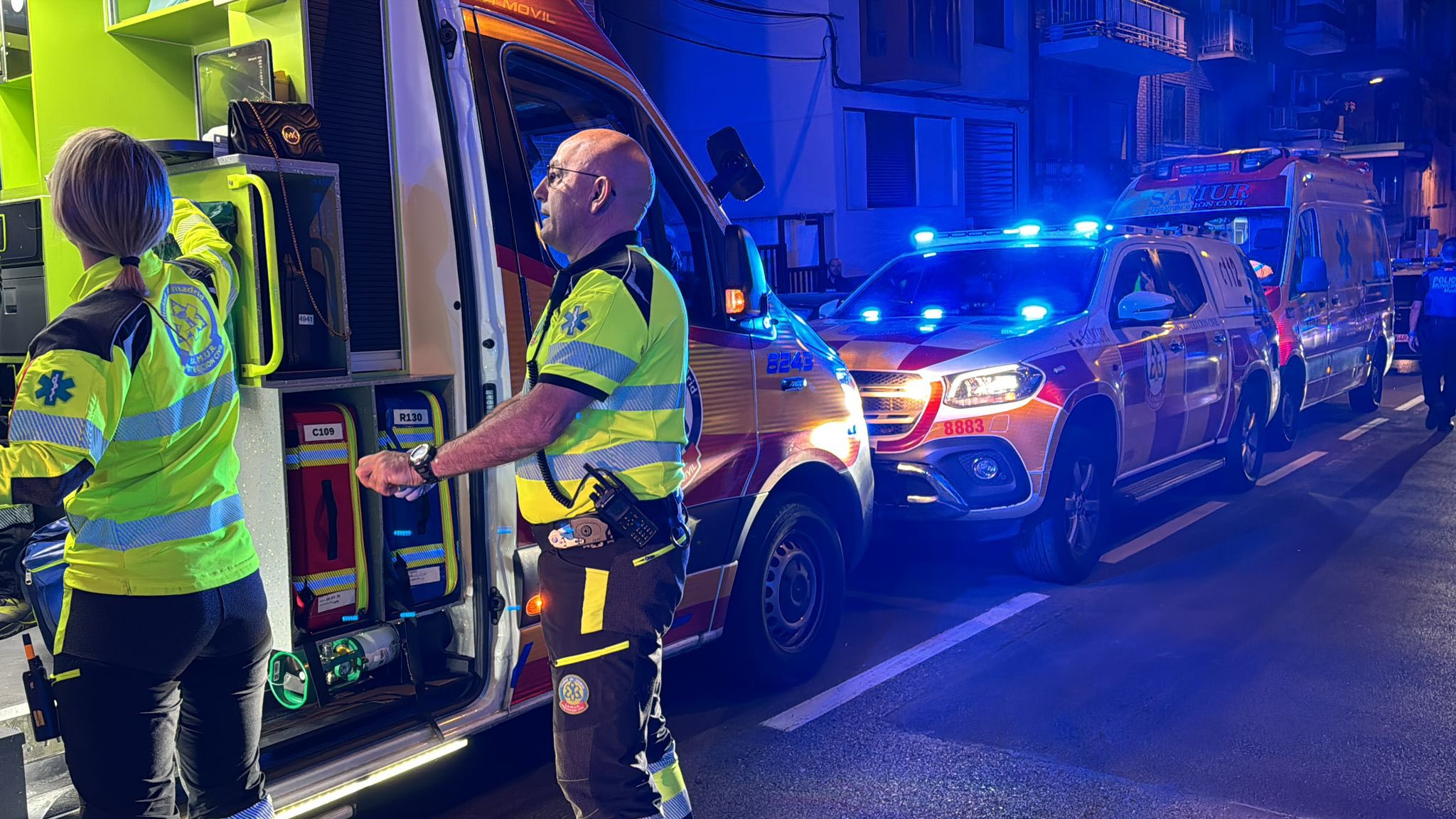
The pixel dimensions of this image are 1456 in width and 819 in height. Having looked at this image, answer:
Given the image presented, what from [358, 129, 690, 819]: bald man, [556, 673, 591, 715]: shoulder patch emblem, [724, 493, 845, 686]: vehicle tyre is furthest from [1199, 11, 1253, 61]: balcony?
[556, 673, 591, 715]: shoulder patch emblem

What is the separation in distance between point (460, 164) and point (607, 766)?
6.16 ft

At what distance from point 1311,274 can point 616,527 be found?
35.1 ft

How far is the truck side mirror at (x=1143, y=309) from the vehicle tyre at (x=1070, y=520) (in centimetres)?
84

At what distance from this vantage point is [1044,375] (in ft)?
22.5

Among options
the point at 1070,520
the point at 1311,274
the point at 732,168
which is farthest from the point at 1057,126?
the point at 732,168

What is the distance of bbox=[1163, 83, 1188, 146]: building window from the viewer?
100ft

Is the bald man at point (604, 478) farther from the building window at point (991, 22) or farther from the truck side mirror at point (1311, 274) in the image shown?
the building window at point (991, 22)

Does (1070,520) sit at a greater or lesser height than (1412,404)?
greater

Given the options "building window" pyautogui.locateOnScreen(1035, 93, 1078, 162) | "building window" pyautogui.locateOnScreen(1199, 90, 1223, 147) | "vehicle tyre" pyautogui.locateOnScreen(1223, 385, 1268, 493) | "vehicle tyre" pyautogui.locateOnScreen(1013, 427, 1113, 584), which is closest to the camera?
"vehicle tyre" pyautogui.locateOnScreen(1013, 427, 1113, 584)

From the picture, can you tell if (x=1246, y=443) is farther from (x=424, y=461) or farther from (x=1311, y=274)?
(x=424, y=461)

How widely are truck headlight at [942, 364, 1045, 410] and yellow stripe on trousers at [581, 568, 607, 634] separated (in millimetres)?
4234

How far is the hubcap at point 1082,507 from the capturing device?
712 cm

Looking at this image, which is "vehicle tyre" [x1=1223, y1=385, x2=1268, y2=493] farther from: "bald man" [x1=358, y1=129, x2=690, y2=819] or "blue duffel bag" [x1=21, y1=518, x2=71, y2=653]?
"blue duffel bag" [x1=21, y1=518, x2=71, y2=653]

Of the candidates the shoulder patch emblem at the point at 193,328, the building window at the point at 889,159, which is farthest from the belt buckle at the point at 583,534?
the building window at the point at 889,159
